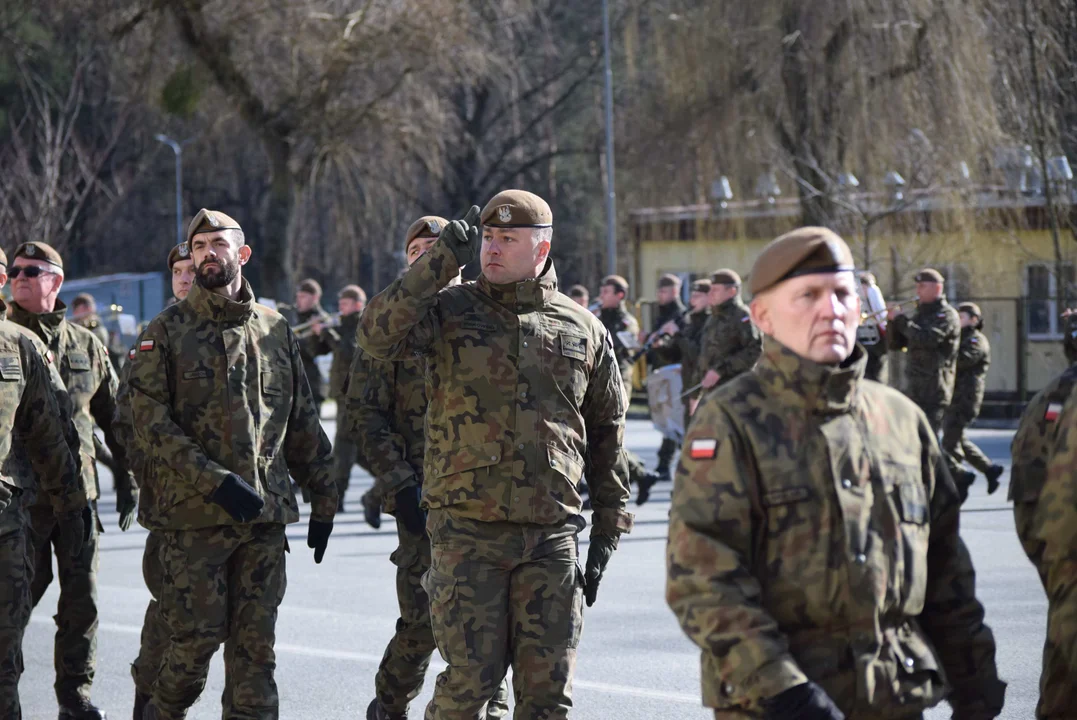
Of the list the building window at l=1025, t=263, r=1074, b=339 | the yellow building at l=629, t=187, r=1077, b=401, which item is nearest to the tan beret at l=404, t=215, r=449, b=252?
the yellow building at l=629, t=187, r=1077, b=401

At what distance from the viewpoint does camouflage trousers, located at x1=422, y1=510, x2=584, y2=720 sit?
15.6ft

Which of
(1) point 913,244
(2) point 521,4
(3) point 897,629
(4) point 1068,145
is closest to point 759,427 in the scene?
(3) point 897,629

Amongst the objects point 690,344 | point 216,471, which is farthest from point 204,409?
point 690,344

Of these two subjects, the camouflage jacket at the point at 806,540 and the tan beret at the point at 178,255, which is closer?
the camouflage jacket at the point at 806,540

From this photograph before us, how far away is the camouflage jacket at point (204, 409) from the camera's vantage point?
5.61 m

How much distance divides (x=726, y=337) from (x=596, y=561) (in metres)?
8.81

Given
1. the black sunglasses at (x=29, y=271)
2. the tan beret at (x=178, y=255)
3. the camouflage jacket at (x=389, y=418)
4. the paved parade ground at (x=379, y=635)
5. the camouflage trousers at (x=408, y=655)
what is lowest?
the paved parade ground at (x=379, y=635)

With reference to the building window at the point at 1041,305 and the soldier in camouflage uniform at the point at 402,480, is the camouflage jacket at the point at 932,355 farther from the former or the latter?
the building window at the point at 1041,305

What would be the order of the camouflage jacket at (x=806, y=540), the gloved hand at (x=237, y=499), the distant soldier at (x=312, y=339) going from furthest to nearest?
the distant soldier at (x=312, y=339)
the gloved hand at (x=237, y=499)
the camouflage jacket at (x=806, y=540)

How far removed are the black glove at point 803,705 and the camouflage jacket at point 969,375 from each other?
12.4 m

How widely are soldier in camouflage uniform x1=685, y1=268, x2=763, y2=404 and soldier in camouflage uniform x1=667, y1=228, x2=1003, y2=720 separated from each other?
33.3ft

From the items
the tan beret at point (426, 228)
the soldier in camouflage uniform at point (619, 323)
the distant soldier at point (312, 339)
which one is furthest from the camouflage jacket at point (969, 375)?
the tan beret at point (426, 228)

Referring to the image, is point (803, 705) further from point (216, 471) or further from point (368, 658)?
point (368, 658)

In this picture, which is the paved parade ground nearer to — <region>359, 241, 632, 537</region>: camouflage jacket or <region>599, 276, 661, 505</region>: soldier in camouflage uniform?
<region>359, 241, 632, 537</region>: camouflage jacket
